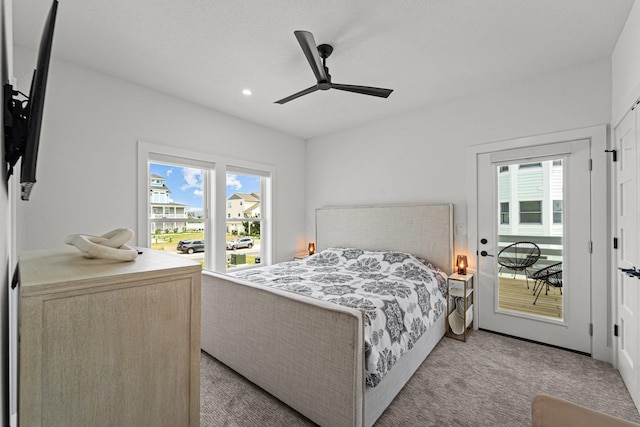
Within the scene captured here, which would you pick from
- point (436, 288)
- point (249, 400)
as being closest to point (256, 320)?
point (249, 400)

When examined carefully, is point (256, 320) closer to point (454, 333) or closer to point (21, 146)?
point (21, 146)

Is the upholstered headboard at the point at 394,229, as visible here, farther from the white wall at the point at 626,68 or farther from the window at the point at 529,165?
the white wall at the point at 626,68

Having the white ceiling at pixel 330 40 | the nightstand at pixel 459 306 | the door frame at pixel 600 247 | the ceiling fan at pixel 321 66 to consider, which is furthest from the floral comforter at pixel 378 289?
the white ceiling at pixel 330 40

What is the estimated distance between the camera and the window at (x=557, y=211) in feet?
8.96

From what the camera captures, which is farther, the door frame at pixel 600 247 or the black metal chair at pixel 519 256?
the black metal chair at pixel 519 256

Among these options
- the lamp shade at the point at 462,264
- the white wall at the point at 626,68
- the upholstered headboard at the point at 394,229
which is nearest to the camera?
the white wall at the point at 626,68

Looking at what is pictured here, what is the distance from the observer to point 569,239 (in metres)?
2.68

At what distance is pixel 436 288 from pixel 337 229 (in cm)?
177

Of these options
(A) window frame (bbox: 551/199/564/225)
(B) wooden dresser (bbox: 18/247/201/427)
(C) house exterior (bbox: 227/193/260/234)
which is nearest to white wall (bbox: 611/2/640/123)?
(A) window frame (bbox: 551/199/564/225)

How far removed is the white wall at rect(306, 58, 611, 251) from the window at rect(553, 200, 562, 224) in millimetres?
716

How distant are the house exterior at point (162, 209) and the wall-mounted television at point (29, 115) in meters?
2.48

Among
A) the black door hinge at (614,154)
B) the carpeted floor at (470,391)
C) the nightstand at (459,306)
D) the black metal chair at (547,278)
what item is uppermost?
the black door hinge at (614,154)

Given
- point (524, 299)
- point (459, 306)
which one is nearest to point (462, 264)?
point (459, 306)

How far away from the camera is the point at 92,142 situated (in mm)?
2633
